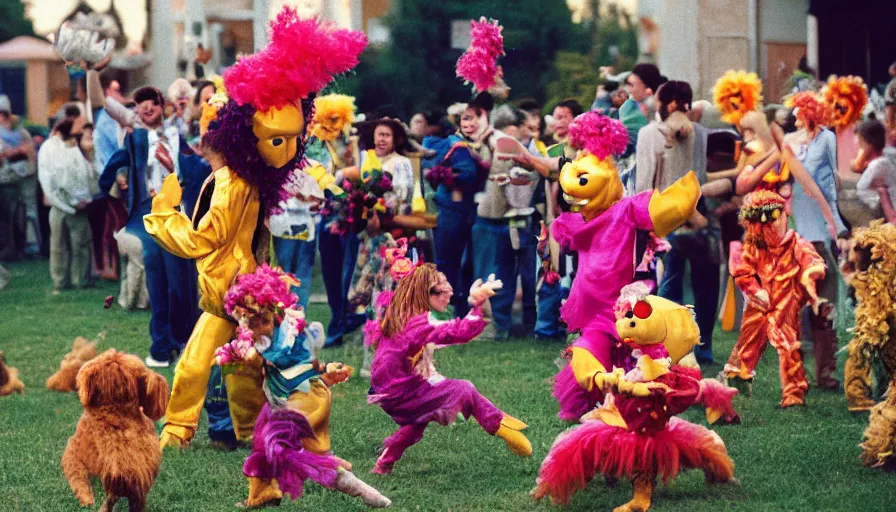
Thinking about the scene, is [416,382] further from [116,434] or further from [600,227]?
[116,434]

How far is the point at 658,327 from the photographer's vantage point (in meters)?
6.80

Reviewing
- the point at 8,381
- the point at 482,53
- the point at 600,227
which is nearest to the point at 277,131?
the point at 600,227

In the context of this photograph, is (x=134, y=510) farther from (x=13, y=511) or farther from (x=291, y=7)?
(x=291, y=7)

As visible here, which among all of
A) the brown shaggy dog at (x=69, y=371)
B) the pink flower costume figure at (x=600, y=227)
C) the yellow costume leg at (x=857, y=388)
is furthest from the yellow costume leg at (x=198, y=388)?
the yellow costume leg at (x=857, y=388)

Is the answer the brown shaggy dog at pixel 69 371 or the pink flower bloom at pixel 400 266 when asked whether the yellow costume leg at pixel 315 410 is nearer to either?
the pink flower bloom at pixel 400 266

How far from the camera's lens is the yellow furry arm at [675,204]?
7.64m

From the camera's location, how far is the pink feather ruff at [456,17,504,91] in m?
11.1

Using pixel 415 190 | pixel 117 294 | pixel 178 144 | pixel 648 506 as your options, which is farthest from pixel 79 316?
pixel 648 506

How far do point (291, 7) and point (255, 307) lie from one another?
1.87m

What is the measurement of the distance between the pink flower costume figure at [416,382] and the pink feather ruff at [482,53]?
3.70 meters

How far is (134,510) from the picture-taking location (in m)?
6.81

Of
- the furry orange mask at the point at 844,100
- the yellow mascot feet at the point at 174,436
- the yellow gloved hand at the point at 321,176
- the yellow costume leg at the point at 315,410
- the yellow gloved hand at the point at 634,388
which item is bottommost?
the yellow mascot feet at the point at 174,436

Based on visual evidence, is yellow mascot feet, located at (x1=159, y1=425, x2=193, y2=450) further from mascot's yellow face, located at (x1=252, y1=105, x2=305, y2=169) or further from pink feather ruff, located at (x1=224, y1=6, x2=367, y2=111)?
pink feather ruff, located at (x1=224, y1=6, x2=367, y2=111)

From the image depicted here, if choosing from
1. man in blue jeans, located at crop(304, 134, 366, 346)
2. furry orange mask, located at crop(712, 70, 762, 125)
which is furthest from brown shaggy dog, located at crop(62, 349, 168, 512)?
furry orange mask, located at crop(712, 70, 762, 125)
